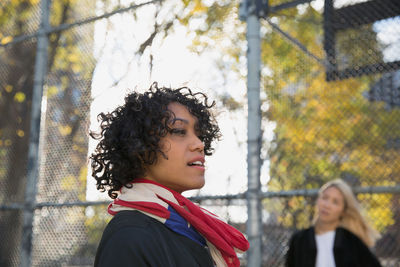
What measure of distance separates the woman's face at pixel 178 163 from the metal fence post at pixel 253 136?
1465 mm

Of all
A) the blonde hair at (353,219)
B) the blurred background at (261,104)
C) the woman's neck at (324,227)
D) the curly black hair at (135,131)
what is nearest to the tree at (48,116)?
the blurred background at (261,104)

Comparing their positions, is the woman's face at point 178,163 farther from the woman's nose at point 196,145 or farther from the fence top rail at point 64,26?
the fence top rail at point 64,26

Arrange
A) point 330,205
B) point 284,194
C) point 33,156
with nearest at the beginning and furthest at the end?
1. point 284,194
2. point 330,205
3. point 33,156

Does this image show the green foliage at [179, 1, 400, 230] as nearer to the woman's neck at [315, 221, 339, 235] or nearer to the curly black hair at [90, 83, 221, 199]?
the woman's neck at [315, 221, 339, 235]

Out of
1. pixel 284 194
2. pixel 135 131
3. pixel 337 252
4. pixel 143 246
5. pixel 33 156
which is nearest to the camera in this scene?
pixel 143 246

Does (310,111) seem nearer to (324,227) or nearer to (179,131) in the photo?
(324,227)

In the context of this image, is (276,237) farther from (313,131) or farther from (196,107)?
(196,107)

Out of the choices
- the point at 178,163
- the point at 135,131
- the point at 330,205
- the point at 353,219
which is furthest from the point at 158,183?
the point at 353,219

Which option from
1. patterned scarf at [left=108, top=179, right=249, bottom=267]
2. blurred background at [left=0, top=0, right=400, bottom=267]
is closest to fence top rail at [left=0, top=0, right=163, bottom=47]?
blurred background at [left=0, top=0, right=400, bottom=267]

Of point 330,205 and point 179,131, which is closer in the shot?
point 179,131

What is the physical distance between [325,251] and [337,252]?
0.31ft

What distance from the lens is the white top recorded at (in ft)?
11.8

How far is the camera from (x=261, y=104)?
3338 mm

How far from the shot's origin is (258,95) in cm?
318
